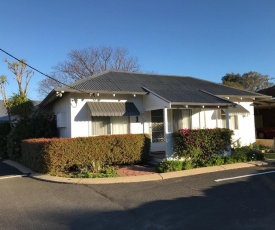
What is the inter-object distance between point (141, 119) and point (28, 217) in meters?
8.98

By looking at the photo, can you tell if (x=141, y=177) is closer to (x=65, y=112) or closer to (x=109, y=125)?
(x=109, y=125)

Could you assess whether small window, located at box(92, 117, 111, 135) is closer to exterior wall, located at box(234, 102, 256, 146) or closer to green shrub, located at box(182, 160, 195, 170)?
green shrub, located at box(182, 160, 195, 170)

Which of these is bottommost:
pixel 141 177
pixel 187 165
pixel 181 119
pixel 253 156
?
pixel 141 177

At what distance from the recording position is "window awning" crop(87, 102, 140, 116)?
13.2 meters

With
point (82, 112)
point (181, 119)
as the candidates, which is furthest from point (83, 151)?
point (181, 119)

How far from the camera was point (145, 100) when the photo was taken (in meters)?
14.5

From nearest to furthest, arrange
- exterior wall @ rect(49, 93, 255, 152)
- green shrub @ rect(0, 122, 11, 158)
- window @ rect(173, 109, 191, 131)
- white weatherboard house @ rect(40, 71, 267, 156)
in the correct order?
1. white weatherboard house @ rect(40, 71, 267, 156)
2. exterior wall @ rect(49, 93, 255, 152)
3. window @ rect(173, 109, 191, 131)
4. green shrub @ rect(0, 122, 11, 158)

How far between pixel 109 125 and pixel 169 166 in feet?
13.4

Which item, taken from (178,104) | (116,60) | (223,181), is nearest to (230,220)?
(223,181)

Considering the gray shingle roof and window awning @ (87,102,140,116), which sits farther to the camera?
the gray shingle roof

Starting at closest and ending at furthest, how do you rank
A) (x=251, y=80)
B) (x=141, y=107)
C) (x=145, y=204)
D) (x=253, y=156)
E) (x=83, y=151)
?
(x=145, y=204) < (x=83, y=151) < (x=253, y=156) < (x=141, y=107) < (x=251, y=80)

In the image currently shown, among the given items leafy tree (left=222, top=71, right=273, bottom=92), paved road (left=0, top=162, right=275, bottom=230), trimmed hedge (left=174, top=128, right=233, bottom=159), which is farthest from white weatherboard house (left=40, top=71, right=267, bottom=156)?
leafy tree (left=222, top=71, right=273, bottom=92)

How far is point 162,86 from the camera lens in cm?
1579

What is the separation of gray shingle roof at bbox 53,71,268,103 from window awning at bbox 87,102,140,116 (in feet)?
2.19
